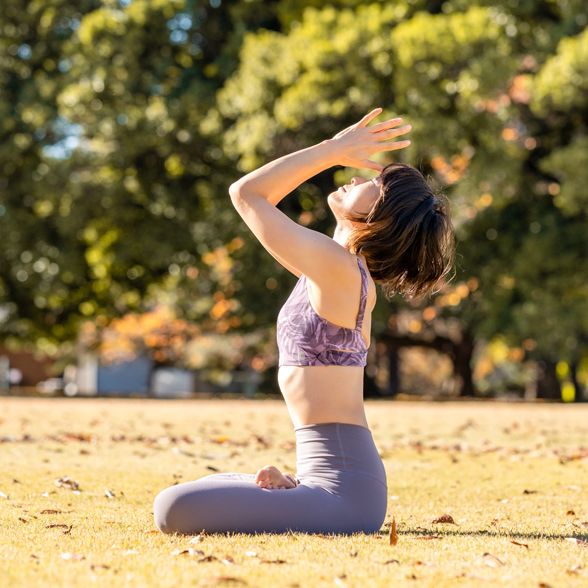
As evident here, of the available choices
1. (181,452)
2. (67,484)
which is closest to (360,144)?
→ (67,484)

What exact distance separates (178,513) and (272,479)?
1.37 feet

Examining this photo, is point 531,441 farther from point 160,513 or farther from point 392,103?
point 392,103

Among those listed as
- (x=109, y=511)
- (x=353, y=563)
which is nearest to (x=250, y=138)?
(x=109, y=511)

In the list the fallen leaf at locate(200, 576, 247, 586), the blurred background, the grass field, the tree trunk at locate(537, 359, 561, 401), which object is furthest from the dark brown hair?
the tree trunk at locate(537, 359, 561, 401)

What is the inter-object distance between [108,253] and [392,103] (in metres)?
9.03

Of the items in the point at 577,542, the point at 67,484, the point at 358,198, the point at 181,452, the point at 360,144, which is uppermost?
the point at 360,144

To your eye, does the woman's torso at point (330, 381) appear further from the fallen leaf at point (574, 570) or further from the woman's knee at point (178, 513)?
the fallen leaf at point (574, 570)

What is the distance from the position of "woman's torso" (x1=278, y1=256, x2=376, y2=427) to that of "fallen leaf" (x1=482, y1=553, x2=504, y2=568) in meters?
0.81

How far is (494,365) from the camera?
4703 cm

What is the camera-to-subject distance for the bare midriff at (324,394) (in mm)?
3504

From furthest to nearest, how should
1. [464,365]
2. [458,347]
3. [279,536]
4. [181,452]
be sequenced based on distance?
[458,347] → [464,365] → [181,452] → [279,536]

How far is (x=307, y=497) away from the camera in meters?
3.47

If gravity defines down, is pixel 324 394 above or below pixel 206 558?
above

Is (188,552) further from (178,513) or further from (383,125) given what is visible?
(383,125)
